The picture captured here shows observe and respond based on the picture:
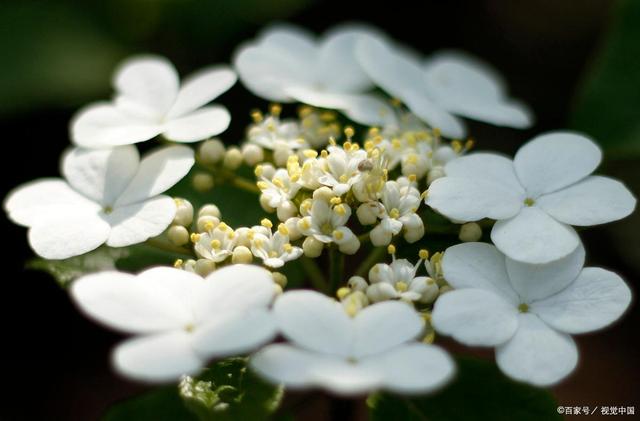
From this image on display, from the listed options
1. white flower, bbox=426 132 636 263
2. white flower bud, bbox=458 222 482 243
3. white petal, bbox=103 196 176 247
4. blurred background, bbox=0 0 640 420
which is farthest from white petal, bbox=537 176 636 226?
blurred background, bbox=0 0 640 420

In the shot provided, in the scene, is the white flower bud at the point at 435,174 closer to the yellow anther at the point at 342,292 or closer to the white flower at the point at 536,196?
the white flower at the point at 536,196

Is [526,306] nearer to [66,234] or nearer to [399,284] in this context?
[399,284]

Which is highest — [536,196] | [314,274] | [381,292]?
[536,196]

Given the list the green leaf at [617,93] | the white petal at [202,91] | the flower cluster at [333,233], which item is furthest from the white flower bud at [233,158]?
the green leaf at [617,93]

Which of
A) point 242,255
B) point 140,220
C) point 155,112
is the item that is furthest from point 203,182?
point 242,255

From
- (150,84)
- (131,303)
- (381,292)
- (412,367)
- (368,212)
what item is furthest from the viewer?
(150,84)

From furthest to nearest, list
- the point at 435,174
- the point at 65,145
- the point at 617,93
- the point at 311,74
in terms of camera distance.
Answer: the point at 65,145 < the point at 617,93 < the point at 311,74 < the point at 435,174
